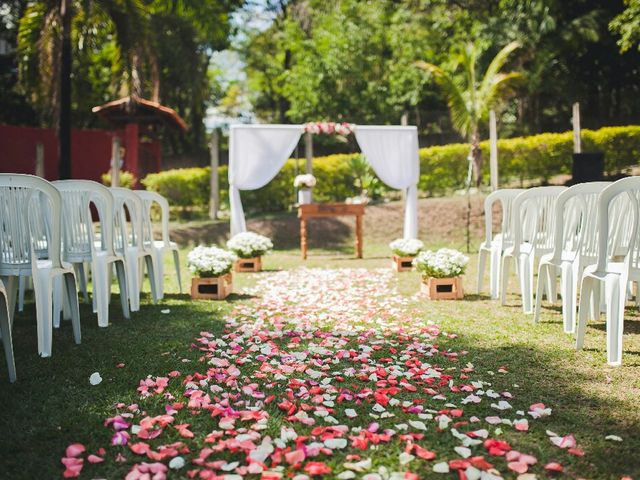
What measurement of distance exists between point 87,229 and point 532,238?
373 centimetres

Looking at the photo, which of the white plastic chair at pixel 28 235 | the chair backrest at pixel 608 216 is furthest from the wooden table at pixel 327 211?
the chair backrest at pixel 608 216

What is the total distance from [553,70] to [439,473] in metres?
18.1

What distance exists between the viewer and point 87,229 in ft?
15.5

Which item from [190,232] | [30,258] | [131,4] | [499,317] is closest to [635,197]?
[499,317]

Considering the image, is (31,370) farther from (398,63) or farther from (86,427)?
(398,63)

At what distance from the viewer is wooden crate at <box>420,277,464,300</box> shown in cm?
634

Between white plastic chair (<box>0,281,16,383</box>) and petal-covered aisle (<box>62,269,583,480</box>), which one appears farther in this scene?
white plastic chair (<box>0,281,16,383</box>)

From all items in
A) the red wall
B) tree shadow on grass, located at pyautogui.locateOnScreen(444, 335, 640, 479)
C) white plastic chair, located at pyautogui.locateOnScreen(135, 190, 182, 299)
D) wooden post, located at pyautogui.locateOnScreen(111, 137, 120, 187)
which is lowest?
tree shadow on grass, located at pyautogui.locateOnScreen(444, 335, 640, 479)

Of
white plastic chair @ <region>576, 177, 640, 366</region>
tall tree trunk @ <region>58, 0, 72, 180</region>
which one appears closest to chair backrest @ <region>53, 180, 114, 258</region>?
white plastic chair @ <region>576, 177, 640, 366</region>

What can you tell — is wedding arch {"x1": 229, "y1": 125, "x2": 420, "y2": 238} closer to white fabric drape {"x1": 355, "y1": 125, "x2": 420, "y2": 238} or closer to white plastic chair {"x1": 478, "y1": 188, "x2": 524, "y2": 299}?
white fabric drape {"x1": 355, "y1": 125, "x2": 420, "y2": 238}

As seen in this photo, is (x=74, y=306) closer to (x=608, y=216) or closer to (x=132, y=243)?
(x=132, y=243)

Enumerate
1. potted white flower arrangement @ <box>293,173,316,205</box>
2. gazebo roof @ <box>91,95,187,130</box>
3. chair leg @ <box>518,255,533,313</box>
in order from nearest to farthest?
chair leg @ <box>518,255,533,313</box> < potted white flower arrangement @ <box>293,173,316,205</box> < gazebo roof @ <box>91,95,187,130</box>

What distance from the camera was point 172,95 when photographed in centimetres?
2198

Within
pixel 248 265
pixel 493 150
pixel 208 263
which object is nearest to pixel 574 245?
pixel 208 263
